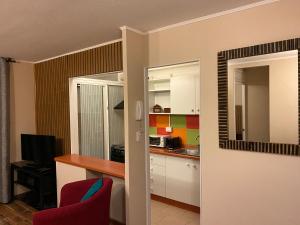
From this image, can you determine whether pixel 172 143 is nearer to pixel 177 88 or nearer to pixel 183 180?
pixel 183 180

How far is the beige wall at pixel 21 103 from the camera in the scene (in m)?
3.91

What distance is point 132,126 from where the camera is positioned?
247cm

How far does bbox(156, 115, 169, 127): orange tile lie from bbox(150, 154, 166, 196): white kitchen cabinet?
2.39ft

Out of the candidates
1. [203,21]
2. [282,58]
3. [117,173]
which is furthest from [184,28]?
[117,173]

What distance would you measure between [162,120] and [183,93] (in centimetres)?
78

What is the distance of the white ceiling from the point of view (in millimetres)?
1863

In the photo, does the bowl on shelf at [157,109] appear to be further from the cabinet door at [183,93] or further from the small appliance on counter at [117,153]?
the small appliance on counter at [117,153]

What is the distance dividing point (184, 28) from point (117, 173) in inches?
67.4

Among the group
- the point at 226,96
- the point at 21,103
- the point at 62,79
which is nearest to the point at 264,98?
the point at 226,96

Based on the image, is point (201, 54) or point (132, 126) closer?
point (201, 54)

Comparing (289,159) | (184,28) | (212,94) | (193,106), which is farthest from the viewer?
(193,106)

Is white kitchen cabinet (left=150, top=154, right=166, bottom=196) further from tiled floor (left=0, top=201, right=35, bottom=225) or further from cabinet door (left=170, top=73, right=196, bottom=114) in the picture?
tiled floor (left=0, top=201, right=35, bottom=225)

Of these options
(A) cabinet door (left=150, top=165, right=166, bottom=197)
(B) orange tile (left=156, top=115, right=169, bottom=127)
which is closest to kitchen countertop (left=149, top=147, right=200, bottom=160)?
(A) cabinet door (left=150, top=165, right=166, bottom=197)

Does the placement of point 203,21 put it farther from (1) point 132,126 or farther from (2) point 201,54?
(1) point 132,126
